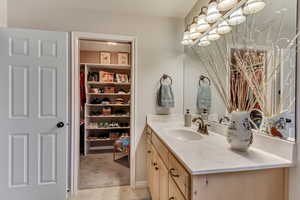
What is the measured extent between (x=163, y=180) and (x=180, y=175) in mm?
440

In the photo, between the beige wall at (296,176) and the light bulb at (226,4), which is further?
the light bulb at (226,4)

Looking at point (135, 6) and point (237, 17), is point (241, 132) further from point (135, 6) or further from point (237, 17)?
point (135, 6)

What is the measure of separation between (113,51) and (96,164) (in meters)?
2.40

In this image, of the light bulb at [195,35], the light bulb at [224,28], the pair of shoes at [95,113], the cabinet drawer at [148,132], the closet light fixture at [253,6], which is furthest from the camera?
the pair of shoes at [95,113]

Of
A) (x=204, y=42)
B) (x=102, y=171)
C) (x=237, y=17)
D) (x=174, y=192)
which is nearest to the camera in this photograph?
(x=174, y=192)

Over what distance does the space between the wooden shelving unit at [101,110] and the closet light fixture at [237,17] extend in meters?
2.55

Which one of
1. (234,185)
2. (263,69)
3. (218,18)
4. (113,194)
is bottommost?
(113,194)

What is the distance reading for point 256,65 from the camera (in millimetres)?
1179

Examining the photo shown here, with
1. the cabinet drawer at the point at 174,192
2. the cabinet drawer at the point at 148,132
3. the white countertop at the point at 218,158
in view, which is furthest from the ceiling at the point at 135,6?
the cabinet drawer at the point at 174,192

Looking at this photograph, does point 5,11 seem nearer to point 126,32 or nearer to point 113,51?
point 126,32

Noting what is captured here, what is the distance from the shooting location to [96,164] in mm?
3066

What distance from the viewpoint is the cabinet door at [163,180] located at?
1.29 m

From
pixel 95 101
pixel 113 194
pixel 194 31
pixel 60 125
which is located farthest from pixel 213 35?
pixel 95 101

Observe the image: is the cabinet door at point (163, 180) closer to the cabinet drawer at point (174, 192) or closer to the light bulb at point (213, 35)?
the cabinet drawer at point (174, 192)
